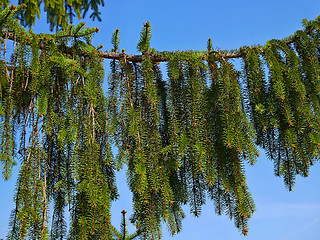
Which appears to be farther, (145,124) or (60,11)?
(60,11)

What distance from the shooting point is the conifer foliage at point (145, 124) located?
1847mm

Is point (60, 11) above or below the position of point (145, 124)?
above

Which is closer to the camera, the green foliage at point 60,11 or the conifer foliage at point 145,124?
the conifer foliage at point 145,124

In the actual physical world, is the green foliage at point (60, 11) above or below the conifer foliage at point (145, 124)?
above

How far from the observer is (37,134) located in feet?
6.10

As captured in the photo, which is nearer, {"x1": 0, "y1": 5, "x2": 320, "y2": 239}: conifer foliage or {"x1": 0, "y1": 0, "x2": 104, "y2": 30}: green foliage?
{"x1": 0, "y1": 5, "x2": 320, "y2": 239}: conifer foliage

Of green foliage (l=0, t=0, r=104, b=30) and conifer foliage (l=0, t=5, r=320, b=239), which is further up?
green foliage (l=0, t=0, r=104, b=30)

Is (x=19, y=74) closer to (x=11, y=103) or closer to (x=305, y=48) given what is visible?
(x=11, y=103)

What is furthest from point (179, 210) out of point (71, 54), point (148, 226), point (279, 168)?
point (71, 54)

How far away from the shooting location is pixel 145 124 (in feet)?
6.89

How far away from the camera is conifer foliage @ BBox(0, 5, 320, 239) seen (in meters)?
1.85

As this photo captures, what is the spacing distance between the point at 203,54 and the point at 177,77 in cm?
27

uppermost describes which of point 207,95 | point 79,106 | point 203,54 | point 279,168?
point 203,54

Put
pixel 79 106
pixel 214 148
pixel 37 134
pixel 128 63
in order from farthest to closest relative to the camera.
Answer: pixel 128 63 < pixel 214 148 < pixel 79 106 < pixel 37 134
